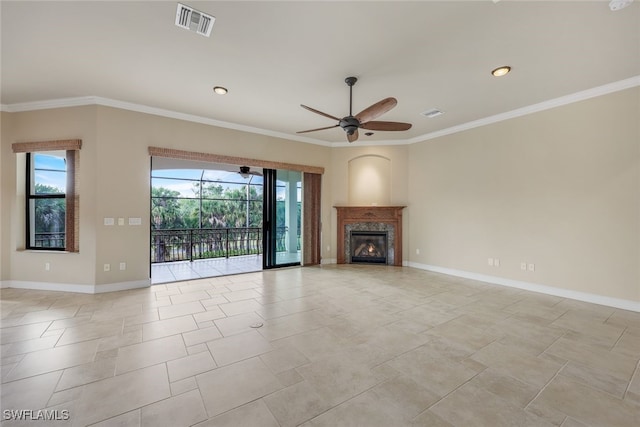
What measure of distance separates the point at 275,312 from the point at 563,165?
15.9 feet

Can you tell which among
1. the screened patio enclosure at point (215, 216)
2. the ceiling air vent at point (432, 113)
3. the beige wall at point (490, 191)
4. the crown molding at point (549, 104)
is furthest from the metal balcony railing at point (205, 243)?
the crown molding at point (549, 104)

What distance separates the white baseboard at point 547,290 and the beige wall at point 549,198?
2.7 inches

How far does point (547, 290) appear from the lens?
4.23 meters

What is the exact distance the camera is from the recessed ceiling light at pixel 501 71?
10.5 feet

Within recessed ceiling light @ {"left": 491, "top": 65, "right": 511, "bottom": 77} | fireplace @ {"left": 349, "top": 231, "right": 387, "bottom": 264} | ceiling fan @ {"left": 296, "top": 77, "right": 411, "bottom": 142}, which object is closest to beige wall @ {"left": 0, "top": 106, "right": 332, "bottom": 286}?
ceiling fan @ {"left": 296, "top": 77, "right": 411, "bottom": 142}

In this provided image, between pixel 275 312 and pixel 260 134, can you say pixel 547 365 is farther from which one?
pixel 260 134

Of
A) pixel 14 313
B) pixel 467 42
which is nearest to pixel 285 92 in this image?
pixel 467 42

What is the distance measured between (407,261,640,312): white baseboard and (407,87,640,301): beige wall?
7cm

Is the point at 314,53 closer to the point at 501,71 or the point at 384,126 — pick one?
the point at 384,126

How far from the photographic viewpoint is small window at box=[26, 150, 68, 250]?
4445 millimetres

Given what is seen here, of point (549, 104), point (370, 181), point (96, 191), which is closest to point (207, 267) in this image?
point (96, 191)

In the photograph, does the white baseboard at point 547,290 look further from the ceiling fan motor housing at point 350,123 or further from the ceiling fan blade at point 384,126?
the ceiling fan motor housing at point 350,123

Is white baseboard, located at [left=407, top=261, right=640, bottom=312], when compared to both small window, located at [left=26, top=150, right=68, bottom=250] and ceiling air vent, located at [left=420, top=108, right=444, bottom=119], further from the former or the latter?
small window, located at [left=26, top=150, right=68, bottom=250]

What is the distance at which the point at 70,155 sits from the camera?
4281 mm
